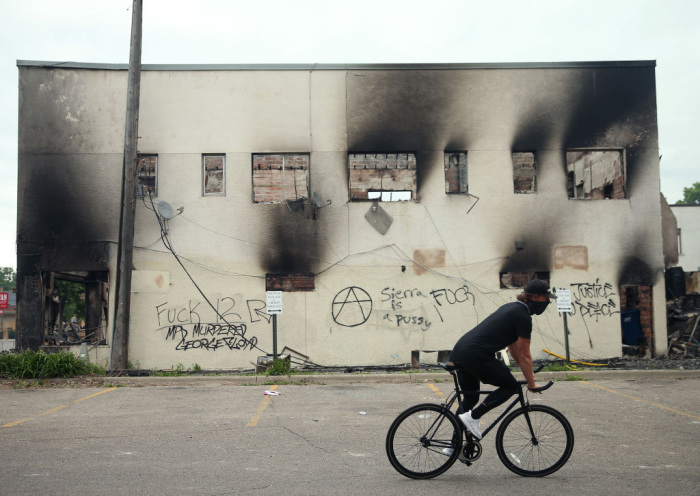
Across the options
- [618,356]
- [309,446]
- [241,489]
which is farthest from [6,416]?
[618,356]

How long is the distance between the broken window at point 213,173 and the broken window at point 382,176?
3.27 meters

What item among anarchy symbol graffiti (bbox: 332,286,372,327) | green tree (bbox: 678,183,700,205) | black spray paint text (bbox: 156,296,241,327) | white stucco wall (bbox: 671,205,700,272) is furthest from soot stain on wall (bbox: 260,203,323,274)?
green tree (bbox: 678,183,700,205)

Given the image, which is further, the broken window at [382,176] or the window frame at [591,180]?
the window frame at [591,180]

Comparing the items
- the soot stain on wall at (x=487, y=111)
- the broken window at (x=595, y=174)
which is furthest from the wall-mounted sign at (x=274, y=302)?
Answer: the broken window at (x=595, y=174)

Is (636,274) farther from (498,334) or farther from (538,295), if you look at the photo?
(498,334)

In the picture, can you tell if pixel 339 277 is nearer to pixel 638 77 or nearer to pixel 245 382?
pixel 245 382

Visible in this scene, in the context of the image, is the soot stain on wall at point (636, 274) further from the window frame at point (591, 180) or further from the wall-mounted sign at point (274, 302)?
the wall-mounted sign at point (274, 302)

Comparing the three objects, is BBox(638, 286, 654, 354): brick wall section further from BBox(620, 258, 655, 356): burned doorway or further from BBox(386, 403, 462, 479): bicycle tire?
BBox(386, 403, 462, 479): bicycle tire

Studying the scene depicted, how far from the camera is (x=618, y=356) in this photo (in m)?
15.9

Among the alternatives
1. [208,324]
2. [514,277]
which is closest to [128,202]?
[208,324]

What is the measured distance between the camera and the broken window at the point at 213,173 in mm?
16031

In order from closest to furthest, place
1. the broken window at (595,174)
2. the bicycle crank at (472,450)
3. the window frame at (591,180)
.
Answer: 1. the bicycle crank at (472,450)
2. the window frame at (591,180)
3. the broken window at (595,174)

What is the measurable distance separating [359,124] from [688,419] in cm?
1043

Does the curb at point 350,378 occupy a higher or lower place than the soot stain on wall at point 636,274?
lower
